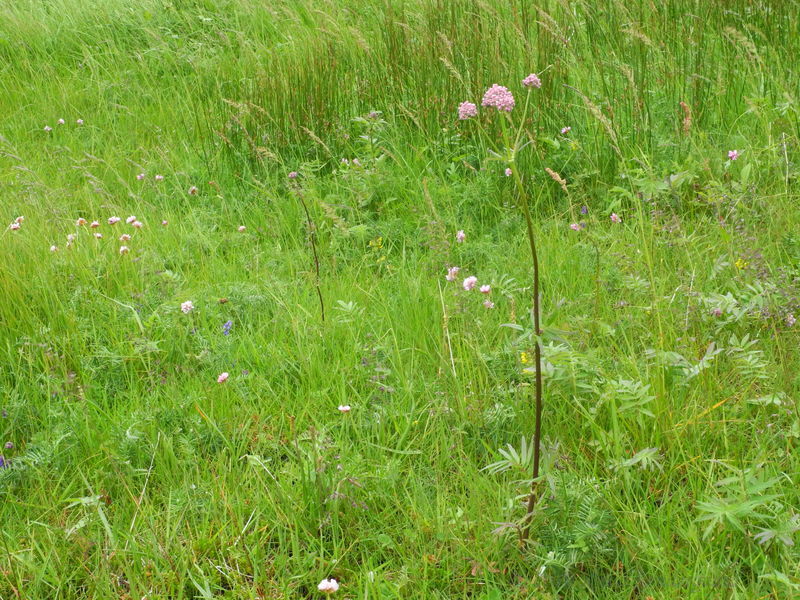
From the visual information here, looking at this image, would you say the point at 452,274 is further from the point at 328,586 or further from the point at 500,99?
the point at 328,586

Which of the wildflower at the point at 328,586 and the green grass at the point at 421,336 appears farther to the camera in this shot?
the green grass at the point at 421,336

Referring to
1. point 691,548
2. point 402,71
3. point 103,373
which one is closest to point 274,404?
point 103,373

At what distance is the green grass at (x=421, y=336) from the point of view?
1.77 metres

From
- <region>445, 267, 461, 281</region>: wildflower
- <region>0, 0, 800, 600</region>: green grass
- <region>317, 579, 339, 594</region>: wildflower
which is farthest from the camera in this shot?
<region>445, 267, 461, 281</region>: wildflower

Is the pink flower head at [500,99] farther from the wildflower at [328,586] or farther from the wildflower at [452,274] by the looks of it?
the wildflower at [328,586]

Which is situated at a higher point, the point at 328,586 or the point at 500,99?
the point at 500,99

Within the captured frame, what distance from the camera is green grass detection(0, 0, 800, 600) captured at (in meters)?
1.77

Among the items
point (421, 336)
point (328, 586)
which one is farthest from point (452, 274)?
point (328, 586)

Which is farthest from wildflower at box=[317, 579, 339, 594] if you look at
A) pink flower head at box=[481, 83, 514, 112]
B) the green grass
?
pink flower head at box=[481, 83, 514, 112]

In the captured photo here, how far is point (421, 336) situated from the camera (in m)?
2.55

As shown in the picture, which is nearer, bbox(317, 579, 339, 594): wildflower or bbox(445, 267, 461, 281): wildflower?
bbox(317, 579, 339, 594): wildflower

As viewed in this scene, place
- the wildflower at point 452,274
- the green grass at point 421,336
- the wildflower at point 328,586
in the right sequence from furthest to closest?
the wildflower at point 452,274
the green grass at point 421,336
the wildflower at point 328,586

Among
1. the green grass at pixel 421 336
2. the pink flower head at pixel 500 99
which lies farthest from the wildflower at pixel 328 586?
the pink flower head at pixel 500 99

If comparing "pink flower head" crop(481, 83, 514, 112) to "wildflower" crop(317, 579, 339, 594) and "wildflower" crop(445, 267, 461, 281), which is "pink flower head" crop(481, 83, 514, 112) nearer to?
A: "wildflower" crop(445, 267, 461, 281)
